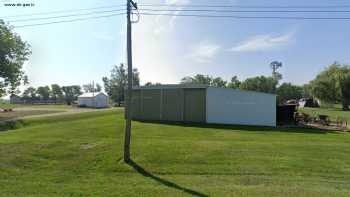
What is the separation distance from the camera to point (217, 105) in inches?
900

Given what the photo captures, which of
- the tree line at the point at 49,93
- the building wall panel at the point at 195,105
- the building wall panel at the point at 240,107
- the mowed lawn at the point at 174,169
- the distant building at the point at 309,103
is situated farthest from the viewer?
the tree line at the point at 49,93

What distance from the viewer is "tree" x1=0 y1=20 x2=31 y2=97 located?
22.8 meters

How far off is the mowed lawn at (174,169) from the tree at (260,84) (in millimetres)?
57798

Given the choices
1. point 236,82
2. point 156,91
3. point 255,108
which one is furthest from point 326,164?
point 236,82

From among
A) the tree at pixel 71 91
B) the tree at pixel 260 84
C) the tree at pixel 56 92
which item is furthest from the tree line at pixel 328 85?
the tree at pixel 56 92

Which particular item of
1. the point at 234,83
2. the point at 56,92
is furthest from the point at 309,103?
the point at 56,92

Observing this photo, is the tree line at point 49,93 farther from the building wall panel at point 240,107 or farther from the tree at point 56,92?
the building wall panel at point 240,107

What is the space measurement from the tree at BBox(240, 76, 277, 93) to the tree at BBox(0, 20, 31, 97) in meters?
52.1

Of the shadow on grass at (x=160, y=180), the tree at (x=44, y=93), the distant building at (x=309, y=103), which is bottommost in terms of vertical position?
the shadow on grass at (x=160, y=180)

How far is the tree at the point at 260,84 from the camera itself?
6794 centimetres

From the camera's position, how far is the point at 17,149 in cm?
1055

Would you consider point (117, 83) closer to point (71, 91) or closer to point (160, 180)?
point (71, 91)

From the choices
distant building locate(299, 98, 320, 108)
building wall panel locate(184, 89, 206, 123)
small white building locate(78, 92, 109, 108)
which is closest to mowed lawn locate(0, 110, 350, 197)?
building wall panel locate(184, 89, 206, 123)

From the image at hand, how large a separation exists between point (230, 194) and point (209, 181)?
1.04 metres
